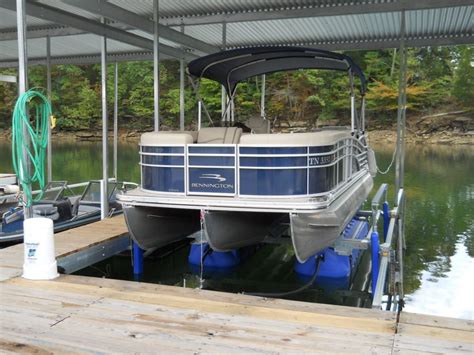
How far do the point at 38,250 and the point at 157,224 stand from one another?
5.44 feet

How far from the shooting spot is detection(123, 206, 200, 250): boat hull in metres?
5.00

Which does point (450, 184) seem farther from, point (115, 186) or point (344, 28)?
point (115, 186)

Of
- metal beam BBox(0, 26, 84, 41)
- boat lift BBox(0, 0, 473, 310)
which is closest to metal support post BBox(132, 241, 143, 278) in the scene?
boat lift BBox(0, 0, 473, 310)

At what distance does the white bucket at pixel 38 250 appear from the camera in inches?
147

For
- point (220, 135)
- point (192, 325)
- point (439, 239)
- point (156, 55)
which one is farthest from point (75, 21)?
point (439, 239)

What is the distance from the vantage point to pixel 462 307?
5.32 m

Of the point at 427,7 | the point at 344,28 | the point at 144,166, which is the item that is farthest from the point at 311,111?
the point at 144,166

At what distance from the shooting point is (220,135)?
198 inches

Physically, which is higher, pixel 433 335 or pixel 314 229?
pixel 314 229

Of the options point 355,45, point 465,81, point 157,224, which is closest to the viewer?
point 157,224

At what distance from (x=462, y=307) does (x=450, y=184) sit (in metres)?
10.5

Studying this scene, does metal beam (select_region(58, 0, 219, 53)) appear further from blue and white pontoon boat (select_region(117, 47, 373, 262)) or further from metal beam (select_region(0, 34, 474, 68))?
blue and white pontoon boat (select_region(117, 47, 373, 262))

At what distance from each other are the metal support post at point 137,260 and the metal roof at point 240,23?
2.63m

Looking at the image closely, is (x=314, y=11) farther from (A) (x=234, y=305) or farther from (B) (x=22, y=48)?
(A) (x=234, y=305)
